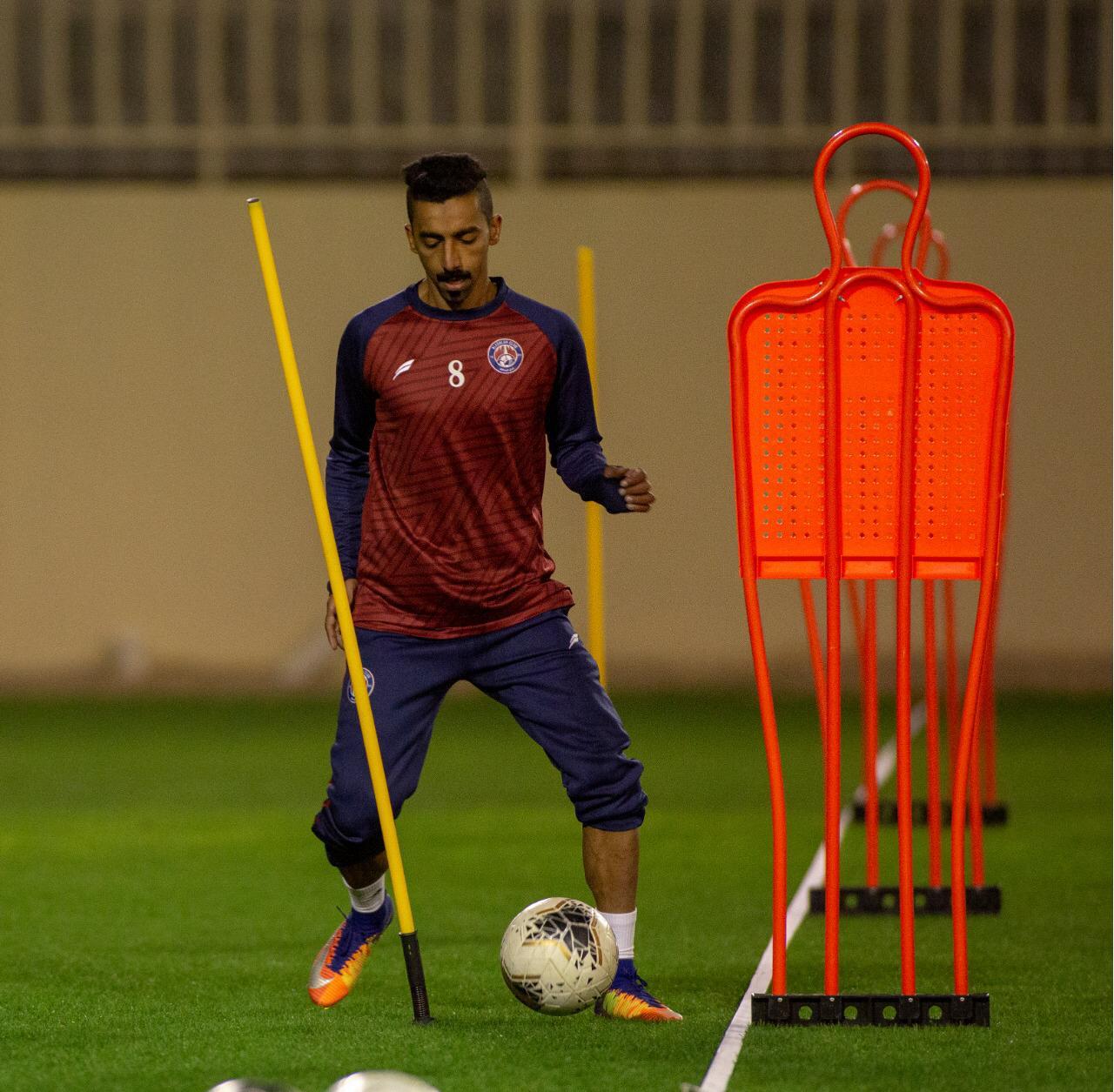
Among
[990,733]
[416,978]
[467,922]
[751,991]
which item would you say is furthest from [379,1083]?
[990,733]

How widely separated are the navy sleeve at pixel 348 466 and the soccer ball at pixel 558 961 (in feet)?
3.05

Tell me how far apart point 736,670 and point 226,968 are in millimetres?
9563

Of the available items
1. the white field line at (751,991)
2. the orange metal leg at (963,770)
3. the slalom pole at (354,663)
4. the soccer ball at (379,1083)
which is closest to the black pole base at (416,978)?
the slalom pole at (354,663)

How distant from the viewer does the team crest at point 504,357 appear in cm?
426

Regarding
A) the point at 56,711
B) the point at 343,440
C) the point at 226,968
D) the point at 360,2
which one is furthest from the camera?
the point at 360,2

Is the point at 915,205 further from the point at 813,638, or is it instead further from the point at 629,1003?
the point at 629,1003

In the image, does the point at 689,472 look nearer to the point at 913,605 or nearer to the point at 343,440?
the point at 913,605

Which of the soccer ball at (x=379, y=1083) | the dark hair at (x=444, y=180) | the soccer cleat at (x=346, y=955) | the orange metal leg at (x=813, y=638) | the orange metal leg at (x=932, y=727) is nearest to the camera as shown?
the soccer ball at (x=379, y=1083)

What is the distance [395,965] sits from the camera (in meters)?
5.13

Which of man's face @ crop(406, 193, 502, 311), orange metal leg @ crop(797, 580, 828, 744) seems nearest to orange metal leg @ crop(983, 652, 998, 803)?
orange metal leg @ crop(797, 580, 828, 744)

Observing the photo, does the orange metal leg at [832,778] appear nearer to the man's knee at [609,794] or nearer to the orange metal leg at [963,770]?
the orange metal leg at [963,770]

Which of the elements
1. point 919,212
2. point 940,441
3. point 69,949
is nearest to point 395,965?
point 69,949

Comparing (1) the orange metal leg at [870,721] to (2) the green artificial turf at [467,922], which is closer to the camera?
(2) the green artificial turf at [467,922]

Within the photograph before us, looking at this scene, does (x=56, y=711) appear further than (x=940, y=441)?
Yes
